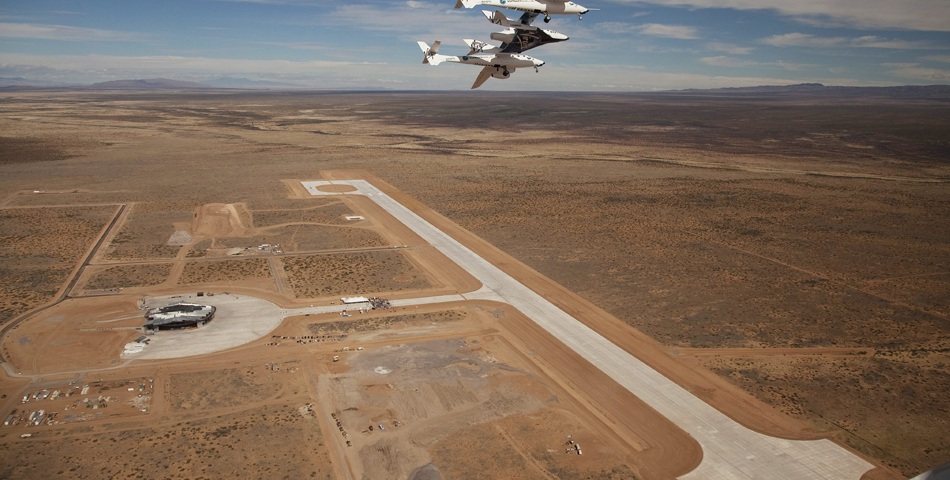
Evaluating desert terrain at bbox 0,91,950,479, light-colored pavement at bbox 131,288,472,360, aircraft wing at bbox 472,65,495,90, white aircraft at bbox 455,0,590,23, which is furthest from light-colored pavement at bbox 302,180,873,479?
white aircraft at bbox 455,0,590,23

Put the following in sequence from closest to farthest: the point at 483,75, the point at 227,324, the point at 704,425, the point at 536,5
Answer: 1. the point at 704,425
2. the point at 536,5
3. the point at 227,324
4. the point at 483,75

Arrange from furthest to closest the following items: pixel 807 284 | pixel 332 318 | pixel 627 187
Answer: pixel 627 187 → pixel 807 284 → pixel 332 318

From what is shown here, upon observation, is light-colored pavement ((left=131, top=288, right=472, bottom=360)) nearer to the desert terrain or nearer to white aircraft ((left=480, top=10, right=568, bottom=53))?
the desert terrain

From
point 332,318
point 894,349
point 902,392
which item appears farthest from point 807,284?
point 332,318

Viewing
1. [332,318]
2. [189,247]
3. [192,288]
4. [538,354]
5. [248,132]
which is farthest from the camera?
[248,132]

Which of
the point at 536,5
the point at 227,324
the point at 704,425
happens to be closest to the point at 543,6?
the point at 536,5

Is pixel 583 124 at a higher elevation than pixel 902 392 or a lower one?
higher

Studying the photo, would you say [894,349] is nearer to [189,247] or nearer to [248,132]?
[189,247]

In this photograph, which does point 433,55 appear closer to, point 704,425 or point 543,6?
point 543,6
